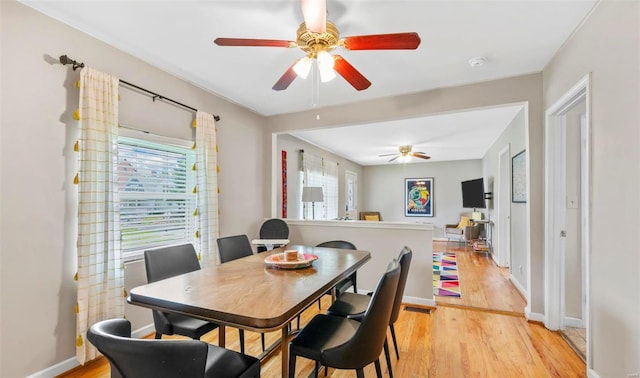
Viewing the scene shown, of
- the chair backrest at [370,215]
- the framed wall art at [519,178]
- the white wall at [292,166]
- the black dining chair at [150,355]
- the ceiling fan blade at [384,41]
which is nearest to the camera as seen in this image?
the black dining chair at [150,355]

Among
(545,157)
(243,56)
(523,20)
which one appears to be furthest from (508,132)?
(243,56)

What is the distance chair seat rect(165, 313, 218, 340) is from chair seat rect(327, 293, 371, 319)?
2.67 feet

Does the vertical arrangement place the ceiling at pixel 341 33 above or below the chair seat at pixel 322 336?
above

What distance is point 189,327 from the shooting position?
1.74 meters

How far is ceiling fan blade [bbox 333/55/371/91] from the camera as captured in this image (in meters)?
1.91

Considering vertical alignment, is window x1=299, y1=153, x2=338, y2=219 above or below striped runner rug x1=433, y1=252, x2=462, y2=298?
above

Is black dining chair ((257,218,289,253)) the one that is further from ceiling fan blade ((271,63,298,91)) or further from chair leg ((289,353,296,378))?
chair leg ((289,353,296,378))

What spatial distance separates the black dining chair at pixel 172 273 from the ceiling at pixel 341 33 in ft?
5.29

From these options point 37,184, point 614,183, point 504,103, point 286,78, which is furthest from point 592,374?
point 37,184

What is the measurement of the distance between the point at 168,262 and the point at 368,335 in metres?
1.52

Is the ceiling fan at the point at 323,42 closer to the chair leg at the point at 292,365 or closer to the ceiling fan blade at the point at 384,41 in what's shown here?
the ceiling fan blade at the point at 384,41

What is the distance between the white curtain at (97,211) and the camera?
2025 millimetres

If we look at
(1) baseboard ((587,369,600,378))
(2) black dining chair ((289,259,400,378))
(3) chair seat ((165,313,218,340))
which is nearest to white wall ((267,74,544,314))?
(1) baseboard ((587,369,600,378))

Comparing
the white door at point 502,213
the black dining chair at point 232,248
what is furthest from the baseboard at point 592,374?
the white door at point 502,213
